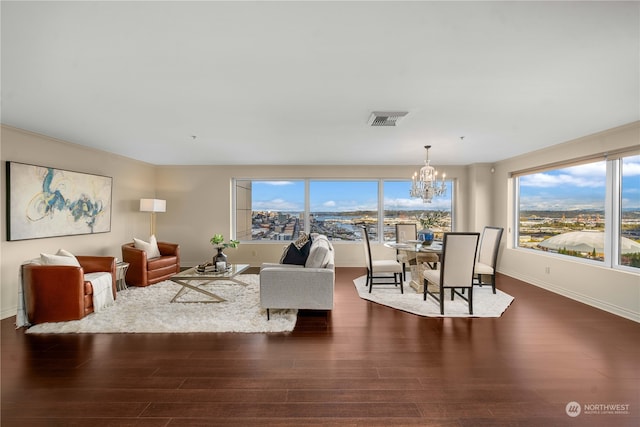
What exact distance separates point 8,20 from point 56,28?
221 mm

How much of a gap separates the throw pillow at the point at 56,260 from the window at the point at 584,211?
7.06 m

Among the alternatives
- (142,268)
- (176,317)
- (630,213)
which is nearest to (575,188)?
(630,213)

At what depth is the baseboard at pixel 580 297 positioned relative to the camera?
11.7 ft

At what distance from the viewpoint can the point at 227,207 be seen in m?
6.80

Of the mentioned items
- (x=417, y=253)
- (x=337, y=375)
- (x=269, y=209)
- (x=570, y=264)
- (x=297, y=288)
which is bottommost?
(x=337, y=375)

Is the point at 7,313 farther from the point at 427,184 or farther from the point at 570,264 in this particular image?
the point at 570,264

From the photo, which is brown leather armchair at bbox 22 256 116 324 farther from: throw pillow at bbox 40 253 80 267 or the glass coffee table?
the glass coffee table

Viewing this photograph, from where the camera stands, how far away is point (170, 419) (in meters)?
1.86

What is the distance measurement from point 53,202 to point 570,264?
760 centimetres

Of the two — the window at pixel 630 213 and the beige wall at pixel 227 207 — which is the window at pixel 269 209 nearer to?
the beige wall at pixel 227 207

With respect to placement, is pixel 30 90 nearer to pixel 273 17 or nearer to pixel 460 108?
pixel 273 17

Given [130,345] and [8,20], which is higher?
[8,20]

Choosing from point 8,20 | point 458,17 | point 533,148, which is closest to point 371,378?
point 458,17

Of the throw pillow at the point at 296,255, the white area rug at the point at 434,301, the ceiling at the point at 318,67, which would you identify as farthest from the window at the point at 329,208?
the throw pillow at the point at 296,255
